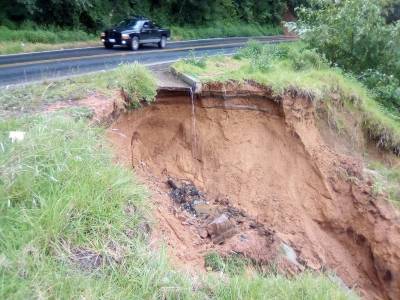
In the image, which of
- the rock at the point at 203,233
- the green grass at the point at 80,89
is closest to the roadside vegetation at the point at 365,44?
the green grass at the point at 80,89

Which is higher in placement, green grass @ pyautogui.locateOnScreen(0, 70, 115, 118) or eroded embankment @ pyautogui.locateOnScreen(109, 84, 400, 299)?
green grass @ pyautogui.locateOnScreen(0, 70, 115, 118)

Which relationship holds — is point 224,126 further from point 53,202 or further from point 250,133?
point 53,202

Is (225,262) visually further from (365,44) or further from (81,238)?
(365,44)

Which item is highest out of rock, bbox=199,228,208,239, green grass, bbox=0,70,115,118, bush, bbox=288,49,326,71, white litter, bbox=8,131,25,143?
white litter, bbox=8,131,25,143

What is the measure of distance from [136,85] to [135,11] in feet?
67.1

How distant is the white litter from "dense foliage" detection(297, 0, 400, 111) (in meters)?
9.34

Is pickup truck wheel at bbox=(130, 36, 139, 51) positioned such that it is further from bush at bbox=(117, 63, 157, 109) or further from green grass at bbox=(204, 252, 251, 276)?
green grass at bbox=(204, 252, 251, 276)

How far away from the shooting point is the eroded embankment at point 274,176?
9.29 metres

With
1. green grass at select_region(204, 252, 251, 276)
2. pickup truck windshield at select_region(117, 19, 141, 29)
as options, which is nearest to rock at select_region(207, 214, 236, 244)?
green grass at select_region(204, 252, 251, 276)

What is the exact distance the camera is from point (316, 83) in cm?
1080

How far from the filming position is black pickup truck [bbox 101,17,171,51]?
20.0 m

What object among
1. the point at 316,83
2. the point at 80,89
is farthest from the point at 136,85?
the point at 316,83

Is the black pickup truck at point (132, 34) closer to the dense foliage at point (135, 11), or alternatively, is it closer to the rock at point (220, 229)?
the dense foliage at point (135, 11)

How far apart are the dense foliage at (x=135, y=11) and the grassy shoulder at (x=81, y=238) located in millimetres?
17754
